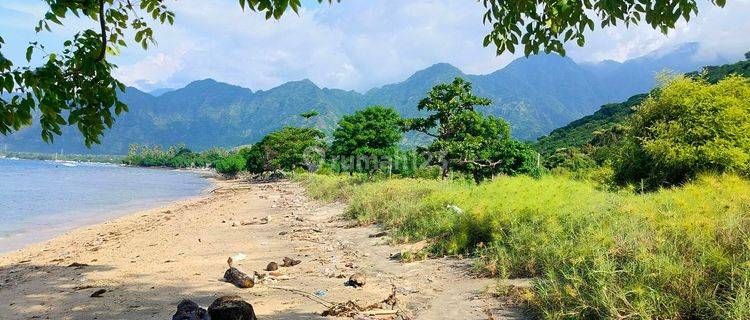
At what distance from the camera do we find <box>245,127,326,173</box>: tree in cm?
7058

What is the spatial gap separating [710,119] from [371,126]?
23.9 metres

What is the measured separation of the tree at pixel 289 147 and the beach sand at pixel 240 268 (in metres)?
54.1

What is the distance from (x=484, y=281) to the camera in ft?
23.1

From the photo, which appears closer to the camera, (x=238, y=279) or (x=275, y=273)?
(x=238, y=279)

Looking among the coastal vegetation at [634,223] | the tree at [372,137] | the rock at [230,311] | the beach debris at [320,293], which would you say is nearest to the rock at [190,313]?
the rock at [230,311]

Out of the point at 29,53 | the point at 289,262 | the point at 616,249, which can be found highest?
the point at 29,53

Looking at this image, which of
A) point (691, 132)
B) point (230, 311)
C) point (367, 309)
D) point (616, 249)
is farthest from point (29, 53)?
point (691, 132)

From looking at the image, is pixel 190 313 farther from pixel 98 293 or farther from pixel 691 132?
pixel 691 132

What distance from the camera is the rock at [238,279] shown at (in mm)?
7922

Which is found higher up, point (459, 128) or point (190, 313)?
point (459, 128)

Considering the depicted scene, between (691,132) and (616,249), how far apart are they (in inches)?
346

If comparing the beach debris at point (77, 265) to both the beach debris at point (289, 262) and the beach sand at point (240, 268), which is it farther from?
the beach debris at point (289, 262)

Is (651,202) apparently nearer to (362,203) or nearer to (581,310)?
(581,310)

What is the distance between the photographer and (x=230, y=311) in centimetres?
526
